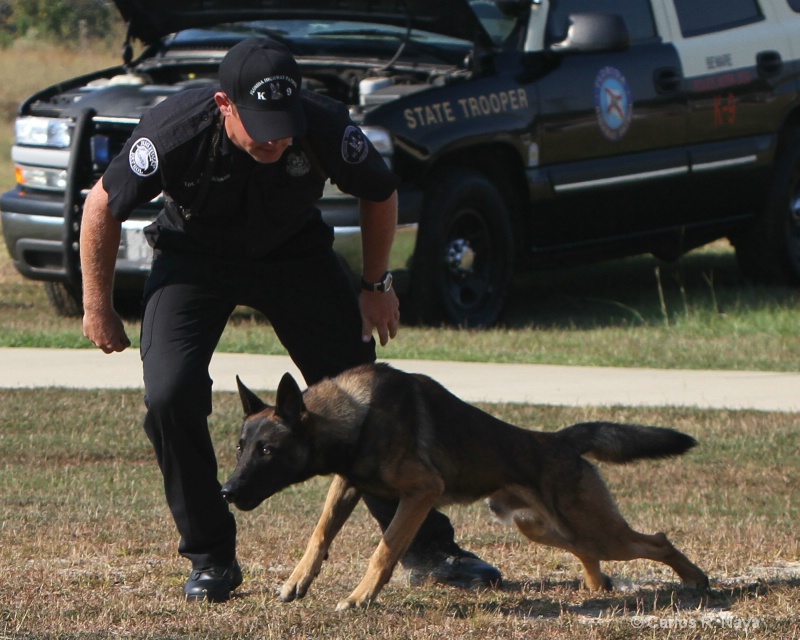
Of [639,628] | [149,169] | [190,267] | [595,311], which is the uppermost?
[149,169]

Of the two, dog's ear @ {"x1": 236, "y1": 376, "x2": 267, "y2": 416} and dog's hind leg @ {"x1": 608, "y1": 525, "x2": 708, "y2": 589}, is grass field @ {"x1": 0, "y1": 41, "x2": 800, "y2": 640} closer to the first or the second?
dog's hind leg @ {"x1": 608, "y1": 525, "x2": 708, "y2": 589}

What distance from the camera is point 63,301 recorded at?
10430mm

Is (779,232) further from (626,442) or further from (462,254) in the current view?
(626,442)

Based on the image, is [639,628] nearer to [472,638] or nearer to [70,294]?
[472,638]

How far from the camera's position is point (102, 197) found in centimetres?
454

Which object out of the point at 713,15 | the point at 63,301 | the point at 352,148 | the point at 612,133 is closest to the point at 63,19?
the point at 63,301

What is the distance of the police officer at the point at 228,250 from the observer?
4465 millimetres

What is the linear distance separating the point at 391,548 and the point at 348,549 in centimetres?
114

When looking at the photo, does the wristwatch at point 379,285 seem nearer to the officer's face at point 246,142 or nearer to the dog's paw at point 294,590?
the officer's face at point 246,142

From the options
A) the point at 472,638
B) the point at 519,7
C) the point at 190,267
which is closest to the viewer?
the point at 472,638

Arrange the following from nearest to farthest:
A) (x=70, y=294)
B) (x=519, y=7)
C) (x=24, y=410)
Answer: (x=24, y=410) < (x=519, y=7) < (x=70, y=294)

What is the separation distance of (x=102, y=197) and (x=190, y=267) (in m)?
0.38

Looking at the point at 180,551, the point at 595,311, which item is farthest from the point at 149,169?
the point at 595,311

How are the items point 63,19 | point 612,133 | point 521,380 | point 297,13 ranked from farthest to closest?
point 63,19 < point 612,133 < point 297,13 < point 521,380
